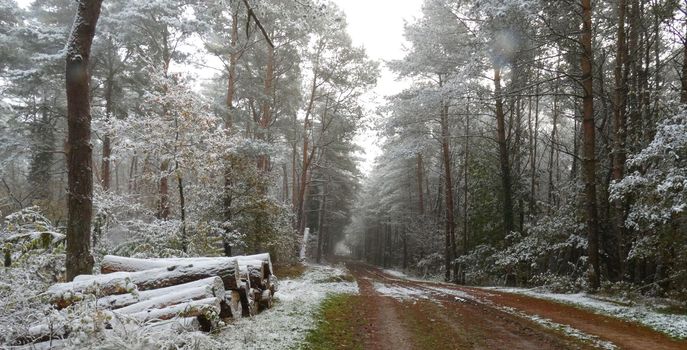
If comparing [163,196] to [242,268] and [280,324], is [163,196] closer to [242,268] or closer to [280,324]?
[242,268]

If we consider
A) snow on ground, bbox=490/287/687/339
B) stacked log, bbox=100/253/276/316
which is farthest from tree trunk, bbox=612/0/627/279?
stacked log, bbox=100/253/276/316

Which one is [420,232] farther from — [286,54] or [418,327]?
[418,327]

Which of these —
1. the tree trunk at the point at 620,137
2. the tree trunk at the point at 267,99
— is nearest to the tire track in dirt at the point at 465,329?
the tree trunk at the point at 620,137

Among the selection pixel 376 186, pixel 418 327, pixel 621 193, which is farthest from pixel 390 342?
pixel 376 186

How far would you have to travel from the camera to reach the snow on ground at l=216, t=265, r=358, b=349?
5844mm

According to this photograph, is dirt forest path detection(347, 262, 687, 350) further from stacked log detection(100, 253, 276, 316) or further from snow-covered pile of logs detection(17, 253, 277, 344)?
snow-covered pile of logs detection(17, 253, 277, 344)

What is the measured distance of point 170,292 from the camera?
6297mm

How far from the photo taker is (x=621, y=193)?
10.2m

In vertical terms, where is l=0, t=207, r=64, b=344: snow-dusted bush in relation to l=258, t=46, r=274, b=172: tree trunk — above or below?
below

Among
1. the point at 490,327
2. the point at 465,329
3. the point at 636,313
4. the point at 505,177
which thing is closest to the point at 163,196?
the point at 465,329

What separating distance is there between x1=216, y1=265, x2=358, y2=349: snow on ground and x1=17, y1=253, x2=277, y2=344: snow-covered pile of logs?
0.32m

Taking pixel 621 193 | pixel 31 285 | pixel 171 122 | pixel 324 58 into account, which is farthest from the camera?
pixel 324 58

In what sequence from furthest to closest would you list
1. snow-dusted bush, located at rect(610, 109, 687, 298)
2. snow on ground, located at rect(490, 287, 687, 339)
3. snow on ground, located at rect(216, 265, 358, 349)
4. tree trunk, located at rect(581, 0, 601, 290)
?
tree trunk, located at rect(581, 0, 601, 290) < snow-dusted bush, located at rect(610, 109, 687, 298) < snow on ground, located at rect(490, 287, 687, 339) < snow on ground, located at rect(216, 265, 358, 349)

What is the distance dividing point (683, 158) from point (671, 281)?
11.3ft
